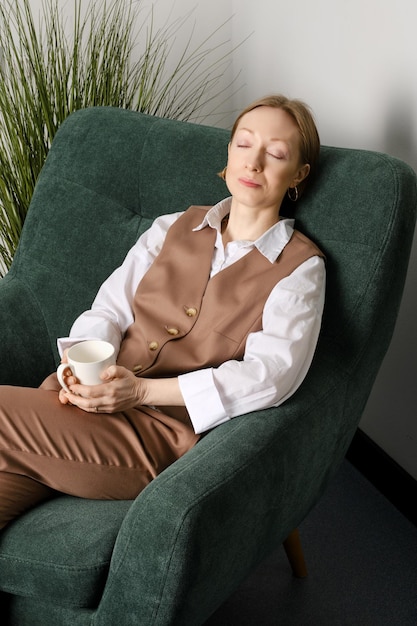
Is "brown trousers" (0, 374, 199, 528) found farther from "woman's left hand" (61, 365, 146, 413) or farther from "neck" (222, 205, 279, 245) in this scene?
"neck" (222, 205, 279, 245)

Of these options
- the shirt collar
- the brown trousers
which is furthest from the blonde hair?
the brown trousers

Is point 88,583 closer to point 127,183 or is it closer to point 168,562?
point 168,562

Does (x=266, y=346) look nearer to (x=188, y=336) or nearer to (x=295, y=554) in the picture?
(x=188, y=336)

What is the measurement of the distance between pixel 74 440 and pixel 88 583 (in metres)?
0.27

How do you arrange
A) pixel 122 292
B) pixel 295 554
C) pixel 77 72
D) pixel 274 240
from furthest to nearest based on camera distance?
pixel 77 72 < pixel 295 554 < pixel 122 292 < pixel 274 240

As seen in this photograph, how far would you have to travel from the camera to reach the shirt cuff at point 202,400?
142cm

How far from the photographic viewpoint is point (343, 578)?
189 centimetres

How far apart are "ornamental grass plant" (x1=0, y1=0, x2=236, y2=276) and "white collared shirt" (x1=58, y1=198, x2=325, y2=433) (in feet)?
2.50

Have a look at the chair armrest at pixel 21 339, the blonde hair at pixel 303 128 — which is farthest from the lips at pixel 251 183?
the chair armrest at pixel 21 339

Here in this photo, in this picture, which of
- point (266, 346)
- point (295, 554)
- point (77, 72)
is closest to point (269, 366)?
point (266, 346)

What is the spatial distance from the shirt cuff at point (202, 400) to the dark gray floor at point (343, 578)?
0.60 m

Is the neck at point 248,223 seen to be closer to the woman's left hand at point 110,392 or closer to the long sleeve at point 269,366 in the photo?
the long sleeve at point 269,366

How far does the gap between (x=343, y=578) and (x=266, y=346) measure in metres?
0.75

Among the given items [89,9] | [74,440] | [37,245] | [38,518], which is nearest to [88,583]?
[38,518]
